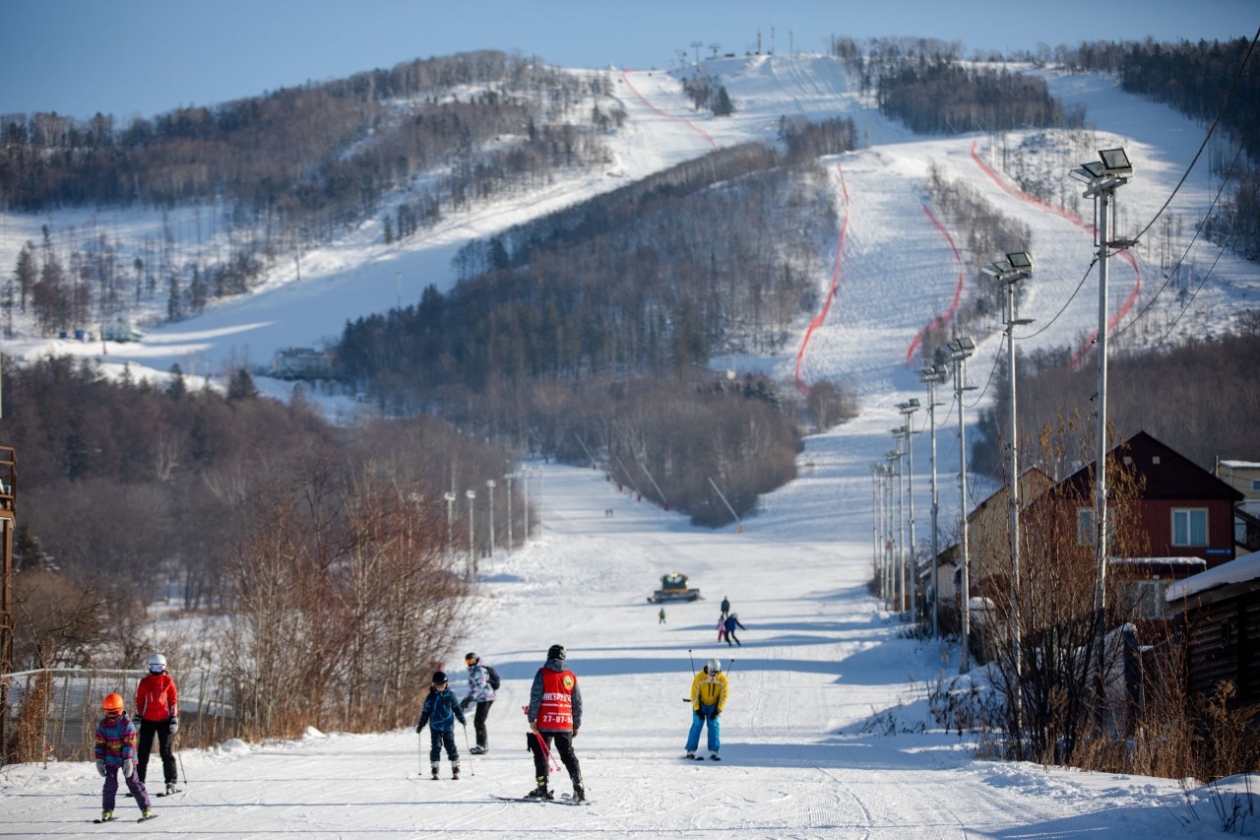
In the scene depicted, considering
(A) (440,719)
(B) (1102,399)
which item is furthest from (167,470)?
(B) (1102,399)

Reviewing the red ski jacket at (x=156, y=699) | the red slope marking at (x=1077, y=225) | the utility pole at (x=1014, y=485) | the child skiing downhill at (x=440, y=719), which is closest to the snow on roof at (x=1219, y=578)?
the utility pole at (x=1014, y=485)

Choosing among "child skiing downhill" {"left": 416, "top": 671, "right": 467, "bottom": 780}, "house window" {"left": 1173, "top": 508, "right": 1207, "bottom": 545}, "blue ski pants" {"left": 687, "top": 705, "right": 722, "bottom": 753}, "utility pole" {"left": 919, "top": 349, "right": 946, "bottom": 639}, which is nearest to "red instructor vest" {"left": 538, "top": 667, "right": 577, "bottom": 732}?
"child skiing downhill" {"left": 416, "top": 671, "right": 467, "bottom": 780}

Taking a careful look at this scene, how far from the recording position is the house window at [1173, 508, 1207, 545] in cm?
3662

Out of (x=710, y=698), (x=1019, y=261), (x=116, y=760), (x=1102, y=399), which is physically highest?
(x=1019, y=261)

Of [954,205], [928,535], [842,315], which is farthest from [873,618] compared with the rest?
[954,205]

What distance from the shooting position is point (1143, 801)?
10.8 metres

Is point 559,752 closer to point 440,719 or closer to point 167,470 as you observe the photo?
point 440,719

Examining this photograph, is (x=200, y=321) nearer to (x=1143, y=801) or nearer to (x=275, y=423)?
(x=275, y=423)

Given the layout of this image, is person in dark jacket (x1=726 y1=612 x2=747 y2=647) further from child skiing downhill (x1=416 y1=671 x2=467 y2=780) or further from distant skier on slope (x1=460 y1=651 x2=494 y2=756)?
child skiing downhill (x1=416 y1=671 x2=467 y2=780)

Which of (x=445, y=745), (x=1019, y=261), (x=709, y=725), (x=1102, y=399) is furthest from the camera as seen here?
(x=1019, y=261)

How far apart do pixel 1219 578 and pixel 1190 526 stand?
22.5m

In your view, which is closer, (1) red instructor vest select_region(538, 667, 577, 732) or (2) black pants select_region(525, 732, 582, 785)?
(2) black pants select_region(525, 732, 582, 785)

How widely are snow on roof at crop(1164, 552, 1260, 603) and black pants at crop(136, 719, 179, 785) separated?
1166 cm

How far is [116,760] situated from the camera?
11.2 metres
